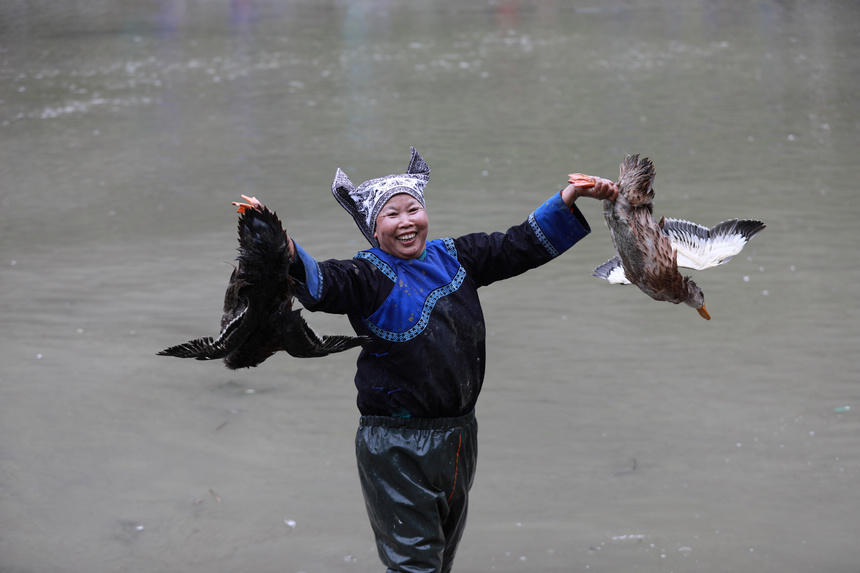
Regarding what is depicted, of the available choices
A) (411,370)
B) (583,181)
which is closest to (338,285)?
(411,370)

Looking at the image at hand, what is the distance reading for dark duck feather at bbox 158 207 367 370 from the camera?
2.15m

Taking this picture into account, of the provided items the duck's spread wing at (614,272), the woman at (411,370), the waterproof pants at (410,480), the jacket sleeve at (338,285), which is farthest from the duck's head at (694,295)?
the jacket sleeve at (338,285)

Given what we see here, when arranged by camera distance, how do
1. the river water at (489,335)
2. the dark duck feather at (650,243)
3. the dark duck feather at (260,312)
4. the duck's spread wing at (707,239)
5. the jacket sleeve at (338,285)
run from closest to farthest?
1. the dark duck feather at (260,312)
2. the jacket sleeve at (338,285)
3. the dark duck feather at (650,243)
4. the duck's spread wing at (707,239)
5. the river water at (489,335)

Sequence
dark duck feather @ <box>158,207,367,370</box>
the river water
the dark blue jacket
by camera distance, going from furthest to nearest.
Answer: the river water → the dark blue jacket → dark duck feather @ <box>158,207,367,370</box>

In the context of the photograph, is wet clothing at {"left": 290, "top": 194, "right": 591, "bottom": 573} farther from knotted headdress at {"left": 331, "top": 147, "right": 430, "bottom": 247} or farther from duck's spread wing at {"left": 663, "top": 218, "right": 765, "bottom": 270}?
duck's spread wing at {"left": 663, "top": 218, "right": 765, "bottom": 270}

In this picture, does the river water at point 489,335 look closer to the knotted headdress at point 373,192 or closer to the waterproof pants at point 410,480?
the waterproof pants at point 410,480

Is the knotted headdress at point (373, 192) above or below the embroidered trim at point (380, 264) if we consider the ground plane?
above

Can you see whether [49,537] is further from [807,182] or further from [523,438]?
[807,182]

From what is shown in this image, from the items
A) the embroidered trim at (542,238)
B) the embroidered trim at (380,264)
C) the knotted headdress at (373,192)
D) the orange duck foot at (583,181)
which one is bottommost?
the embroidered trim at (380,264)

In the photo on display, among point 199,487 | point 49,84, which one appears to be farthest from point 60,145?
point 199,487

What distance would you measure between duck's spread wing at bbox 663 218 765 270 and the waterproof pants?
876mm

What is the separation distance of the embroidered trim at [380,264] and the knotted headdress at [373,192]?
0.32ft

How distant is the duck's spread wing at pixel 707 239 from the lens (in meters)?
2.82

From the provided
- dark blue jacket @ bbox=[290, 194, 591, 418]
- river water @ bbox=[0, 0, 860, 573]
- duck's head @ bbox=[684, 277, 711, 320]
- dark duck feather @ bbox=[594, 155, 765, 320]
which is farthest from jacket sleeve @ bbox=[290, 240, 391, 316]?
river water @ bbox=[0, 0, 860, 573]
